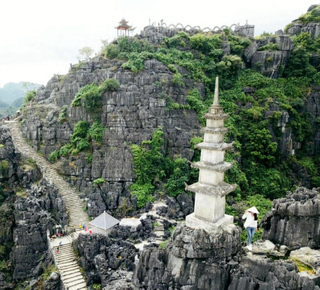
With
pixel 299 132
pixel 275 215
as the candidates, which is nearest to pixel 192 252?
pixel 275 215

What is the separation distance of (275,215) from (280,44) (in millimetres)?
26708

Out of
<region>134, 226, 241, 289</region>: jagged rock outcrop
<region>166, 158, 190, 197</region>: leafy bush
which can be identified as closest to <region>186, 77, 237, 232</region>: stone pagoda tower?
<region>134, 226, 241, 289</region>: jagged rock outcrop

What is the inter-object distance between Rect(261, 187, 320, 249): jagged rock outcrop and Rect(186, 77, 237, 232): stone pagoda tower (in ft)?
11.2

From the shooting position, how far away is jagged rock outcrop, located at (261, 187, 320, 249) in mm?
18828

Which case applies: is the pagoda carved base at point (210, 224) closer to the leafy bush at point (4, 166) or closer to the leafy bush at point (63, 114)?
the leafy bush at point (4, 166)

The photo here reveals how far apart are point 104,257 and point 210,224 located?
804cm

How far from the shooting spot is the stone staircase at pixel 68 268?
20.5 m

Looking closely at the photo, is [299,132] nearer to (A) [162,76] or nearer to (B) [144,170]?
(A) [162,76]

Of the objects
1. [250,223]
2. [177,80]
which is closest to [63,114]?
[177,80]

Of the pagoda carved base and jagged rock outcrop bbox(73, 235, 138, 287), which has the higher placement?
the pagoda carved base

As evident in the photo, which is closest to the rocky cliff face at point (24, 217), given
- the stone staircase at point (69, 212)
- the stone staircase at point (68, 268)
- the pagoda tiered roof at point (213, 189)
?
the stone staircase at point (69, 212)

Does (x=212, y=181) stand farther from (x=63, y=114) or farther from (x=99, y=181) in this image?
(x=63, y=114)

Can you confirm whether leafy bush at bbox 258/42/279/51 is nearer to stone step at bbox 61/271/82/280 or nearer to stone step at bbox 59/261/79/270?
stone step at bbox 59/261/79/270

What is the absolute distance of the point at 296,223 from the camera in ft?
62.6
